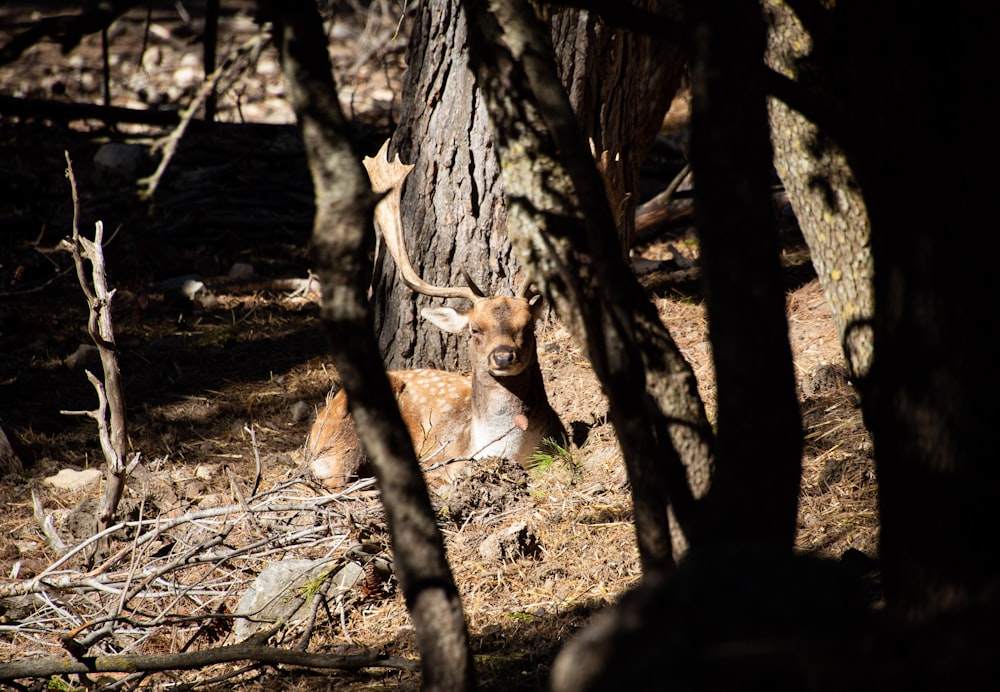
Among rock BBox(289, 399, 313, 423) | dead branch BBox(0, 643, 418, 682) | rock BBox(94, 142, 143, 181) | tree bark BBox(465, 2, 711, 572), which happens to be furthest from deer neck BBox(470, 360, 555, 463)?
rock BBox(94, 142, 143, 181)

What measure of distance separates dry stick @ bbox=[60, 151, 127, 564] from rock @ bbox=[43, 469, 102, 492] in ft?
3.78

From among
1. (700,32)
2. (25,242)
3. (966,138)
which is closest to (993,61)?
(966,138)

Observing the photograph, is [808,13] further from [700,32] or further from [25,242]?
[25,242]

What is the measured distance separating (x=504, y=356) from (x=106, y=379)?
194 cm

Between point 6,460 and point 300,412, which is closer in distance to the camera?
point 6,460

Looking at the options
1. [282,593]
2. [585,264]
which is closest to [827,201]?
[585,264]

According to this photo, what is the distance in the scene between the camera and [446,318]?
531 cm

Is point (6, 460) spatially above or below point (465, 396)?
above

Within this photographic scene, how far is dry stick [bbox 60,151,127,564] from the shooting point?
3602 mm

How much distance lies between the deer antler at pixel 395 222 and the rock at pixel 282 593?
191cm

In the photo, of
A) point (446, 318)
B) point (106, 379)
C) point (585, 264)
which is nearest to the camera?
point (585, 264)

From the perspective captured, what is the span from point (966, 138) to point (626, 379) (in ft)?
3.04

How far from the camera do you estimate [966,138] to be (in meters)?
2.03

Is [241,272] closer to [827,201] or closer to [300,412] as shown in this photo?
[300,412]
